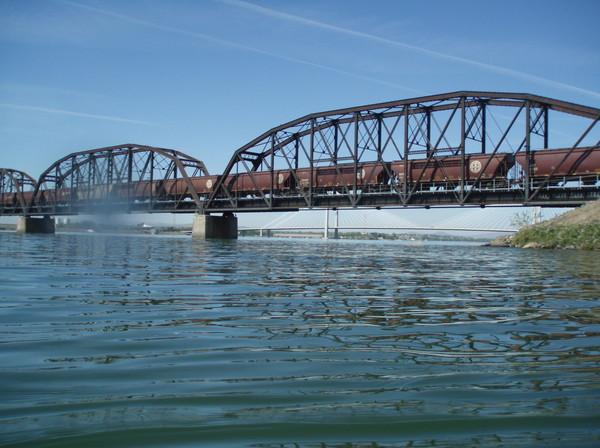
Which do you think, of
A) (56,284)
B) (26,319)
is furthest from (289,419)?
(56,284)

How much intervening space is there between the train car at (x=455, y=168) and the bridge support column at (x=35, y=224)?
73.9m

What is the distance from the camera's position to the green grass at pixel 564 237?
42625 mm

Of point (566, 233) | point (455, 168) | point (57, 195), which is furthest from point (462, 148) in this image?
point (57, 195)

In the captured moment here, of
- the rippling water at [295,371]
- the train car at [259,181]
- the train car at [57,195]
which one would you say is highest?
the train car at [259,181]

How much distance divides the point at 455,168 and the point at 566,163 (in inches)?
373

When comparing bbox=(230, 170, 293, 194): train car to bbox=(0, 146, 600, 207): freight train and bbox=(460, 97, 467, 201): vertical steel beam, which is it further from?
bbox=(460, 97, 467, 201): vertical steel beam

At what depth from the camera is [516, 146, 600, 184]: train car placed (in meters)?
44.2

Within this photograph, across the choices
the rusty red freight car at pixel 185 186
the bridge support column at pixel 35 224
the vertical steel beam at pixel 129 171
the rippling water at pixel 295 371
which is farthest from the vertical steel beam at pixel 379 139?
the bridge support column at pixel 35 224

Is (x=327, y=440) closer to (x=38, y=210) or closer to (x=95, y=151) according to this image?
(x=95, y=151)

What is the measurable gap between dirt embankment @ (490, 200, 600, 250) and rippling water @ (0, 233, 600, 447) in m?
38.3

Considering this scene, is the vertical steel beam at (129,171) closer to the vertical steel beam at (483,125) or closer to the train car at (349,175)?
the train car at (349,175)

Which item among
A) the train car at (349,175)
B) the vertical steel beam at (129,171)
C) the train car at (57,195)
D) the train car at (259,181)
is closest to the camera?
the train car at (349,175)

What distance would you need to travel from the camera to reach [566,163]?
151ft

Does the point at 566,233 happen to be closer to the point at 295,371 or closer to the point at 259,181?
the point at 259,181
